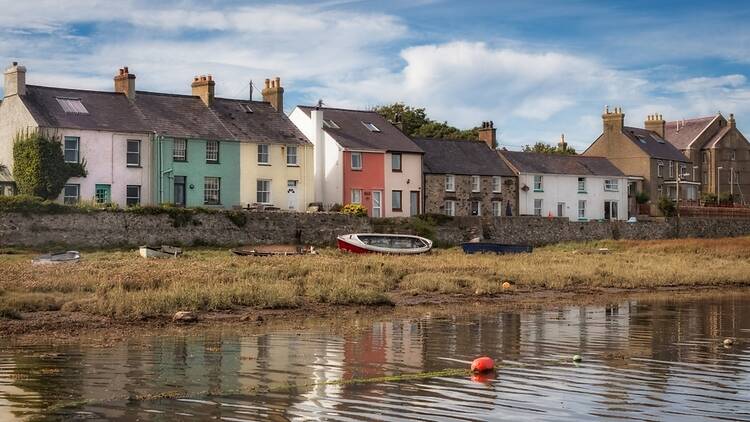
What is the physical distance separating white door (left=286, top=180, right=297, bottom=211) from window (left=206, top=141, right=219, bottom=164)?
559 cm

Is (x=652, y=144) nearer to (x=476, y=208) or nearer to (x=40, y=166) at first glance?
(x=476, y=208)

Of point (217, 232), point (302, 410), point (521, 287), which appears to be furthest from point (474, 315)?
point (217, 232)

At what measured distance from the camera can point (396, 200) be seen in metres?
73.4

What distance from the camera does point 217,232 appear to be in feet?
190

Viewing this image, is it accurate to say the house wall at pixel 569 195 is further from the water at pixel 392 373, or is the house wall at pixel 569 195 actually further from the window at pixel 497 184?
the water at pixel 392 373

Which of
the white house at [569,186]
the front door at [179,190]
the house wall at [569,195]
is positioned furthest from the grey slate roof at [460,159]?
the front door at [179,190]

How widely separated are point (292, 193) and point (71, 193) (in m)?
15.2

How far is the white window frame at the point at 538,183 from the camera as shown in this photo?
8512 cm

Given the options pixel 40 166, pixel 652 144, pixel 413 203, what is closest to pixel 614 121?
pixel 652 144

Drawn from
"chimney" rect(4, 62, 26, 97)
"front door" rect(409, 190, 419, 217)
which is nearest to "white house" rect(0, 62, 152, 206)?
"chimney" rect(4, 62, 26, 97)

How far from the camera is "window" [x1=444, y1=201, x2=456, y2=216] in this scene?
7762 cm

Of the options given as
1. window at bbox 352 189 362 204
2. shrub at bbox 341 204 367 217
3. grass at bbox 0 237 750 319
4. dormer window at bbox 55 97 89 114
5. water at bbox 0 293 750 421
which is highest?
dormer window at bbox 55 97 89 114

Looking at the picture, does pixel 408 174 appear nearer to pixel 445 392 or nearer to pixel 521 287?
pixel 521 287

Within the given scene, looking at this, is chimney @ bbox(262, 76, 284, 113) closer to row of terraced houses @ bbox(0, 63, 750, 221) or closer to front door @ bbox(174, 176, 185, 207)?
row of terraced houses @ bbox(0, 63, 750, 221)
